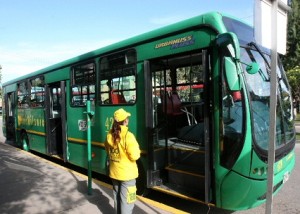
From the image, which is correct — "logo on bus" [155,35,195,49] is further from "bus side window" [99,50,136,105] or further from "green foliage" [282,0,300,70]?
"green foliage" [282,0,300,70]

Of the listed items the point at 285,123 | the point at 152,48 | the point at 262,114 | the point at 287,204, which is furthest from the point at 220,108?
the point at 287,204

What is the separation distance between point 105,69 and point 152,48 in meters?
1.42

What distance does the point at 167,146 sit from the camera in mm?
5852

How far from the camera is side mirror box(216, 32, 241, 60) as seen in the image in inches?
163

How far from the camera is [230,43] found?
4.23 m

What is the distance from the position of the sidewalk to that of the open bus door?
17.1 feet

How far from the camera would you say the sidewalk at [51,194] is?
16.8 feet

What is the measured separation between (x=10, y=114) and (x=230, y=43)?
38.6ft

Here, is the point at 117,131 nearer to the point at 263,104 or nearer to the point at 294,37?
the point at 263,104

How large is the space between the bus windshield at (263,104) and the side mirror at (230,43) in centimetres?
29

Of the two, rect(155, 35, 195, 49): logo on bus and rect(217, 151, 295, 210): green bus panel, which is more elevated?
rect(155, 35, 195, 49): logo on bus

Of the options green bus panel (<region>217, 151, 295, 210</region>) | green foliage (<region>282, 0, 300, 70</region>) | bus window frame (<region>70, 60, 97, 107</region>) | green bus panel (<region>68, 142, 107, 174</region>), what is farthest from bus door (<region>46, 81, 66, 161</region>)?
green foliage (<region>282, 0, 300, 70</region>)

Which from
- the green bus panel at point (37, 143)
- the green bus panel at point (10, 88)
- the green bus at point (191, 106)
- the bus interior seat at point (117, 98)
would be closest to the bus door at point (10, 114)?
the green bus panel at point (10, 88)

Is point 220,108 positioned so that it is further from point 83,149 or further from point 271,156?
point 83,149
